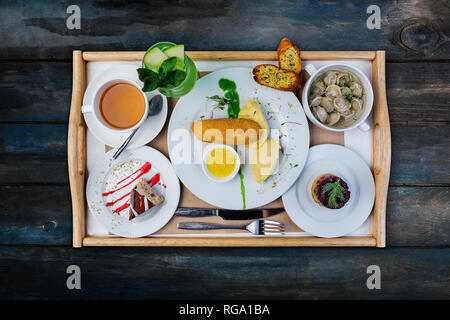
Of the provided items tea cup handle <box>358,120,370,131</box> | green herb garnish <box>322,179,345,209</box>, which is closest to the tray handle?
green herb garnish <box>322,179,345,209</box>

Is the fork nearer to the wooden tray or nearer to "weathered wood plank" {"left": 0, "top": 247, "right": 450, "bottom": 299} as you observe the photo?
the wooden tray

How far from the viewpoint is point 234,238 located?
2.95ft

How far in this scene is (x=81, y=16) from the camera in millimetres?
1101

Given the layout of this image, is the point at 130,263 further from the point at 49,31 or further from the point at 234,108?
the point at 49,31

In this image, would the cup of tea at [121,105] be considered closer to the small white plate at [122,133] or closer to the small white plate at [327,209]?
the small white plate at [122,133]

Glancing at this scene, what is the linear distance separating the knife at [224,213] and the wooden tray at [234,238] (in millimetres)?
62

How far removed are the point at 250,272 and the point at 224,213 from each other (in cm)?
30

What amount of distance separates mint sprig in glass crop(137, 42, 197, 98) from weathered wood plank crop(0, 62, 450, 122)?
475 mm

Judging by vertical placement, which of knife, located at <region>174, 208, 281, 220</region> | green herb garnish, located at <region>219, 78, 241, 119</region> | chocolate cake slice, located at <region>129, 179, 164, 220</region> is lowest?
knife, located at <region>174, 208, 281, 220</region>

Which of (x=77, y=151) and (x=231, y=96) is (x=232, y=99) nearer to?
(x=231, y=96)

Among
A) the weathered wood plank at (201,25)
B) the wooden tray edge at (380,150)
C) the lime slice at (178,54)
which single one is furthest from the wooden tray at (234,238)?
the weathered wood plank at (201,25)

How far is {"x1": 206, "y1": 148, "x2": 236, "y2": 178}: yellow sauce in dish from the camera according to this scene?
0.88 metres

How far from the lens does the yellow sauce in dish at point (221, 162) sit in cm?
88
